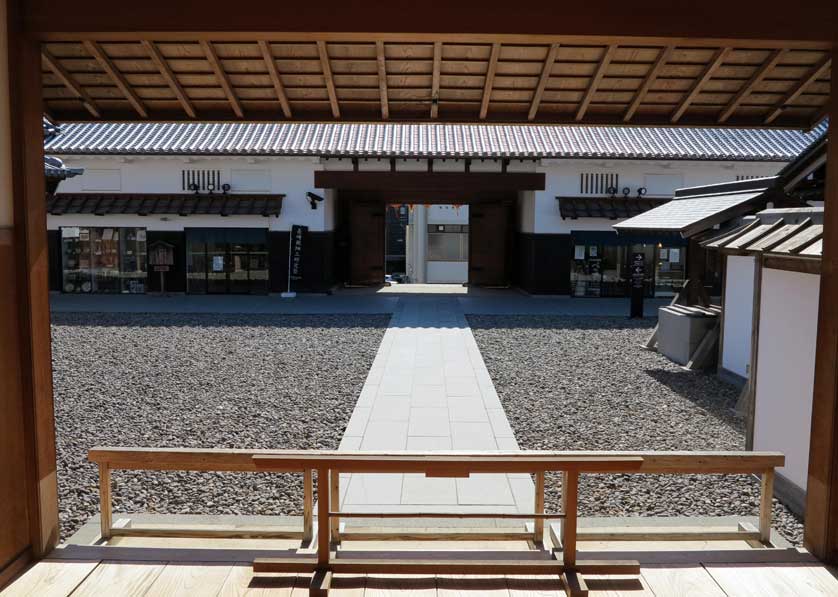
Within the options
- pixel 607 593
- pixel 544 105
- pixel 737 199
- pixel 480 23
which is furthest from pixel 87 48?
pixel 737 199

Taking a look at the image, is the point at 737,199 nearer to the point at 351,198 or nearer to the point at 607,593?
the point at 607,593

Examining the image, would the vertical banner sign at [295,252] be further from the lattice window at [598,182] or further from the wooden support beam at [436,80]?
the wooden support beam at [436,80]

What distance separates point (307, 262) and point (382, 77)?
16827 millimetres

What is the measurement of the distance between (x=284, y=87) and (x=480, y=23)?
179cm

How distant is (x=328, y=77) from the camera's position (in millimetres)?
4418

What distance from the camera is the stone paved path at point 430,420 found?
530 cm

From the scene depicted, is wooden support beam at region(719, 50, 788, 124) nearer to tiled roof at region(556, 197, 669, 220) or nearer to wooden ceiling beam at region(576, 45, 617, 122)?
wooden ceiling beam at region(576, 45, 617, 122)

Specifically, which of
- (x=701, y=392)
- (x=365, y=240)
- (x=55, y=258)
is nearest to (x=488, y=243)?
(x=365, y=240)

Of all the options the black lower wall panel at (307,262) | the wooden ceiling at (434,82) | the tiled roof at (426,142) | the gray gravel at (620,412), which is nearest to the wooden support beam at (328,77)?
the wooden ceiling at (434,82)

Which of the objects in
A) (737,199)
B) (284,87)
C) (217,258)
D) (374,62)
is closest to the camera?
(374,62)

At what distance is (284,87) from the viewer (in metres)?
4.64

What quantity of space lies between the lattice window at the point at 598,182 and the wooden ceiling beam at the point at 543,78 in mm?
16235

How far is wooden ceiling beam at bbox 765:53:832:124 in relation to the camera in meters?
4.20

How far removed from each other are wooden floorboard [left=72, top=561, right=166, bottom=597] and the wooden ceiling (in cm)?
298
